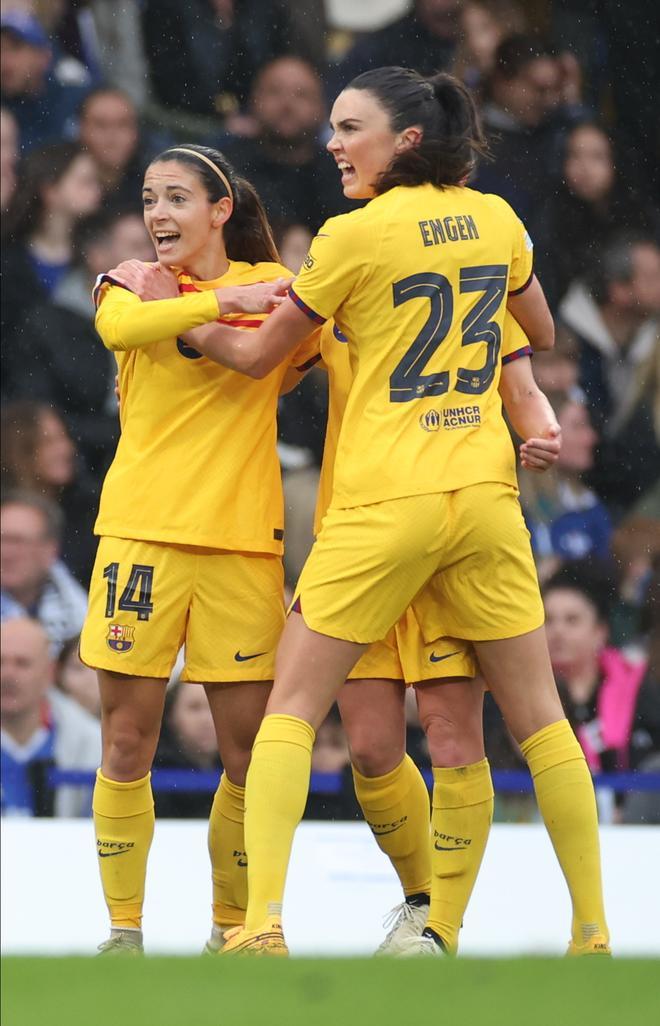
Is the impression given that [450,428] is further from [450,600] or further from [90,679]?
[90,679]

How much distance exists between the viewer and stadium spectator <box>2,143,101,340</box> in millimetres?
5555

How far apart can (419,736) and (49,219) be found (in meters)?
2.13

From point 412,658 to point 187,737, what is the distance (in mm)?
2603

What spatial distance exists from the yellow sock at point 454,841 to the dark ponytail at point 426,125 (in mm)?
1020

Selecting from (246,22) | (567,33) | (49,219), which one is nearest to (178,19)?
(246,22)

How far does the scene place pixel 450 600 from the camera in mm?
2746

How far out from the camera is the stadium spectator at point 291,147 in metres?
5.48

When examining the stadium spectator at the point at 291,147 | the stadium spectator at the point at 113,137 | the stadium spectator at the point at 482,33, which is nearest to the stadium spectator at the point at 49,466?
the stadium spectator at the point at 113,137

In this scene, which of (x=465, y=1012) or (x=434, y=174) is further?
(x=434, y=174)

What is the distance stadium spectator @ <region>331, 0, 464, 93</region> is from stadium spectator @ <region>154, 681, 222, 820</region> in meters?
2.09

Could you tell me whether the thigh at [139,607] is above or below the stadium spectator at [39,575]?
below

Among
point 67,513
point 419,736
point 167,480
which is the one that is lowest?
point 419,736

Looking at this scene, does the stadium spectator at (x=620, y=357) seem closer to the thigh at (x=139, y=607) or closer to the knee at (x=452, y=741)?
the knee at (x=452, y=741)

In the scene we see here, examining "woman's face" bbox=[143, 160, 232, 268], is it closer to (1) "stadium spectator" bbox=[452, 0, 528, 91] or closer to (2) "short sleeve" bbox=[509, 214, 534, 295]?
(2) "short sleeve" bbox=[509, 214, 534, 295]
